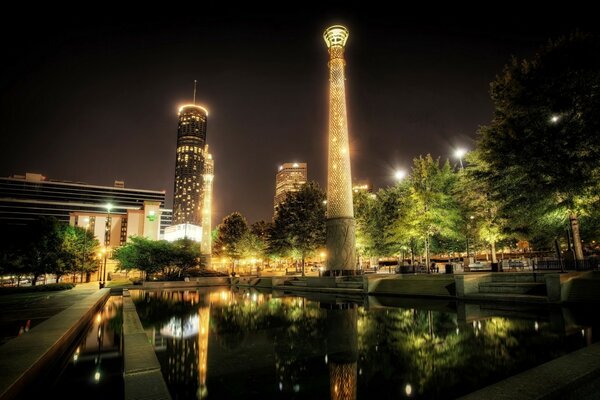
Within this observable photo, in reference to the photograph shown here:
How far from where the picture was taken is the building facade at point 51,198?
123 m

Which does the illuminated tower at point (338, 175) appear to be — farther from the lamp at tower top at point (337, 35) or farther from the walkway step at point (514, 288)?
the walkway step at point (514, 288)

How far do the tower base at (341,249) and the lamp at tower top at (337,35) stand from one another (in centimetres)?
1885

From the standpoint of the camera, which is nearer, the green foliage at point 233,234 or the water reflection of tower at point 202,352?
the water reflection of tower at point 202,352

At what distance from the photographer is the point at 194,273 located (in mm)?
52719

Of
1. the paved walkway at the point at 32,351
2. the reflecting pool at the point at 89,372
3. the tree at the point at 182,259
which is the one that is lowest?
the reflecting pool at the point at 89,372

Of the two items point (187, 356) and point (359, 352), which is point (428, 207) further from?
point (187, 356)

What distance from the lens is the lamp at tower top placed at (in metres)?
37.2

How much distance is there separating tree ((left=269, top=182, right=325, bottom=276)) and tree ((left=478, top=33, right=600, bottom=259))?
94.1ft

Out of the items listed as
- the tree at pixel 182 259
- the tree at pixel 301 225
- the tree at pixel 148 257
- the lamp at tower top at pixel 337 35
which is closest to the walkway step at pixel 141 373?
the lamp at tower top at pixel 337 35

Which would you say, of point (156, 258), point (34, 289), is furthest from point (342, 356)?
point (156, 258)

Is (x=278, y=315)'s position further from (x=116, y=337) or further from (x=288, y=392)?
(x=288, y=392)

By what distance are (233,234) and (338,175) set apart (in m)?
41.1

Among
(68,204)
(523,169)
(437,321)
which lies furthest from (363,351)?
(68,204)

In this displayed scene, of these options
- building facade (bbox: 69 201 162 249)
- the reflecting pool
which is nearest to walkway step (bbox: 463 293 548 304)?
the reflecting pool
